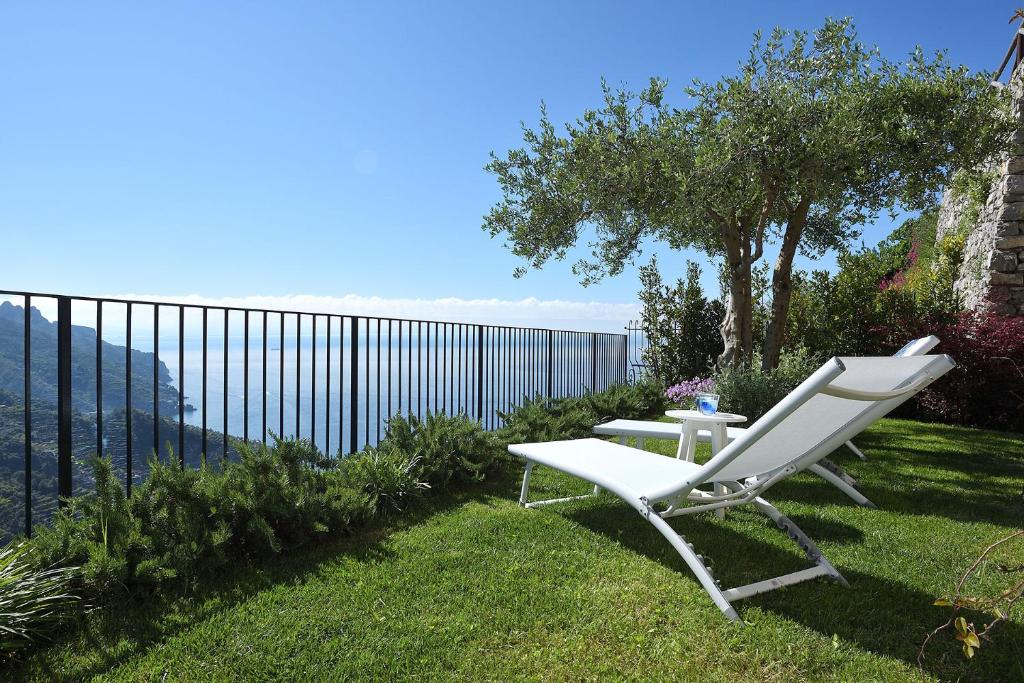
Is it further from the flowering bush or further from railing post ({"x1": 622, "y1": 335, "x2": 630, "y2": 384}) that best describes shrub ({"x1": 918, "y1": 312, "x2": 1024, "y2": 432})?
railing post ({"x1": 622, "y1": 335, "x2": 630, "y2": 384})

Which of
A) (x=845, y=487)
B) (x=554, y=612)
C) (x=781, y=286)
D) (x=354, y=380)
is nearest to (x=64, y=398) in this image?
(x=354, y=380)

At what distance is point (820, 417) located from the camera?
2.58 m

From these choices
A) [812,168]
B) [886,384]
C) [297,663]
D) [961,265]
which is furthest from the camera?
[961,265]

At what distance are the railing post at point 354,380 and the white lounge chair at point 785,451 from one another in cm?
235

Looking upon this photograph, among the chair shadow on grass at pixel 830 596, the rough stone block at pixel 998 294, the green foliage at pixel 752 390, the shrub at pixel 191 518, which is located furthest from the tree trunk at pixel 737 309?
the shrub at pixel 191 518

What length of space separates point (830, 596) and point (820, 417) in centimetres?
81

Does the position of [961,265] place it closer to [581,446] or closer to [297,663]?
[581,446]

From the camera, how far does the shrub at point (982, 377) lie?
8328 millimetres

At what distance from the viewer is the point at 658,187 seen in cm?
766

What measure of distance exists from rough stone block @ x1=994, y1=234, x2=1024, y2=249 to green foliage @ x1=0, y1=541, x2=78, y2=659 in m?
13.1

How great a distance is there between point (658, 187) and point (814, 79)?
8.17 feet

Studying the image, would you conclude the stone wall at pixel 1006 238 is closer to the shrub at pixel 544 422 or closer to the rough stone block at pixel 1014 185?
the rough stone block at pixel 1014 185

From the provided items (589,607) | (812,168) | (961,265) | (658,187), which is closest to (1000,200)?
(961,265)

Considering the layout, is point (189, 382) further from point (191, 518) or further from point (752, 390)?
point (752, 390)
